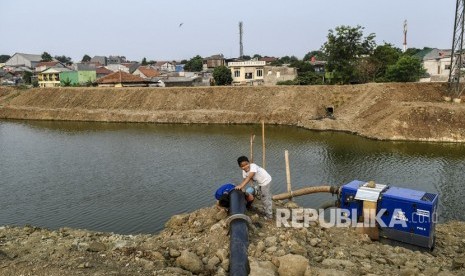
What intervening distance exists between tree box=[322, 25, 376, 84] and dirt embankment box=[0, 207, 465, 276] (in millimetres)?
47067

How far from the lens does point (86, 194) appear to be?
21703 mm

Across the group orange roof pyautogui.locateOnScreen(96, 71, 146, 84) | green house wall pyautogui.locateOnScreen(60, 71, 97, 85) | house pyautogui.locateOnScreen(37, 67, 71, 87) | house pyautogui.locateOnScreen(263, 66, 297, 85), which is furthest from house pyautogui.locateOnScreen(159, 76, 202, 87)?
house pyautogui.locateOnScreen(37, 67, 71, 87)

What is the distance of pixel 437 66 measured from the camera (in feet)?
224

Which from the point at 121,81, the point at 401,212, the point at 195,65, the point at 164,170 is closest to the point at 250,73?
the point at 121,81

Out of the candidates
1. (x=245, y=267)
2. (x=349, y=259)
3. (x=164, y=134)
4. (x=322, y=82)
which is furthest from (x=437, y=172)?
(x=322, y=82)

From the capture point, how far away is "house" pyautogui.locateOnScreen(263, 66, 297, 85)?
69688 mm

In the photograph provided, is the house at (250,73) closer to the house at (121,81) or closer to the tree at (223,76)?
the tree at (223,76)

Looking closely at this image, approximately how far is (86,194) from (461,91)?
42213mm

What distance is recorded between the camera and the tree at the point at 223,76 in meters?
69.5

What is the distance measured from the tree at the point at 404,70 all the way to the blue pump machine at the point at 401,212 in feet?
154

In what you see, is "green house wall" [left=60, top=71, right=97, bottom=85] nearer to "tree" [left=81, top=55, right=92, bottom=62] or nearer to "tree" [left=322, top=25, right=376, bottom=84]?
"tree" [left=322, top=25, right=376, bottom=84]

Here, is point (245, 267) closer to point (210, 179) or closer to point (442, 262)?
point (442, 262)

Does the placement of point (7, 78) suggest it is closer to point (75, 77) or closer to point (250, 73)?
point (75, 77)

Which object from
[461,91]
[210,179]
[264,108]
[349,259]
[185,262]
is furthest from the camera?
[264,108]
